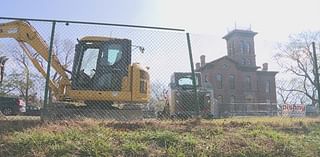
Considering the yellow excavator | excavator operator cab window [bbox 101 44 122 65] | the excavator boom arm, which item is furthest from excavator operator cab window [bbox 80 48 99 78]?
the excavator boom arm

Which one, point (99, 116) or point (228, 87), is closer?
point (99, 116)

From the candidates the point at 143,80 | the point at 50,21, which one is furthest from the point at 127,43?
the point at 50,21

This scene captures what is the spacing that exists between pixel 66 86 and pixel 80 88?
471 mm

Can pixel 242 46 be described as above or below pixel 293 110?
above

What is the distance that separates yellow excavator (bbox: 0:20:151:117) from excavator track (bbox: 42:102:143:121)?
4cm

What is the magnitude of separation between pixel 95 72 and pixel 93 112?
1.27m

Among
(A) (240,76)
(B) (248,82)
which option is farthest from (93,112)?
(B) (248,82)

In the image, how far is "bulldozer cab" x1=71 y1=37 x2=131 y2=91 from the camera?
1212 centimetres

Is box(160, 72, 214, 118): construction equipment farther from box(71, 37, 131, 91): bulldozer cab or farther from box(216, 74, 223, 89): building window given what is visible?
box(216, 74, 223, 89): building window

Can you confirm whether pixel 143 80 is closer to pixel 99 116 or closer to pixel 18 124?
pixel 99 116

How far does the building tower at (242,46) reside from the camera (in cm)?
6981

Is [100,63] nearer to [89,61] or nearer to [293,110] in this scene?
[89,61]

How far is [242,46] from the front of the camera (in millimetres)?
71438

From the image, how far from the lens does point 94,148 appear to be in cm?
708
